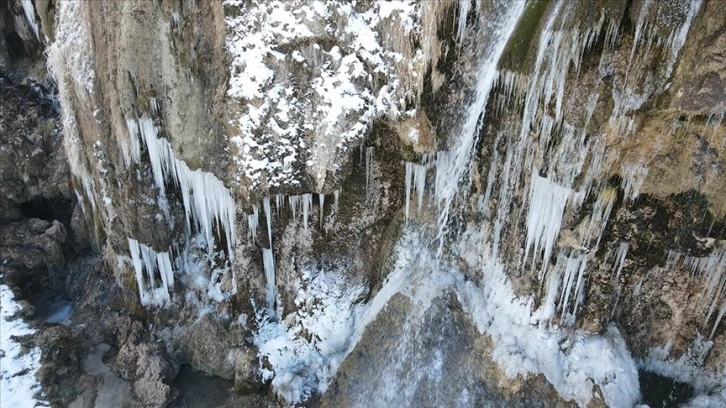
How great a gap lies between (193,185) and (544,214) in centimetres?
593

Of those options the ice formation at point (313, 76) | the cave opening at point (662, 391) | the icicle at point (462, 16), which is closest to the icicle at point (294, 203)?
the ice formation at point (313, 76)

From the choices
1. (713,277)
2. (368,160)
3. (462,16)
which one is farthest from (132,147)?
(713,277)

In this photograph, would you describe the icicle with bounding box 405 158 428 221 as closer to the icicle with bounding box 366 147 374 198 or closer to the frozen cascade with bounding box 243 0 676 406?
the frozen cascade with bounding box 243 0 676 406

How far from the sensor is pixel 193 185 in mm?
8766

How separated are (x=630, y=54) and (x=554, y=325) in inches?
153

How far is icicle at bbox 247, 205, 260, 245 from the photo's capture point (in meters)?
8.26

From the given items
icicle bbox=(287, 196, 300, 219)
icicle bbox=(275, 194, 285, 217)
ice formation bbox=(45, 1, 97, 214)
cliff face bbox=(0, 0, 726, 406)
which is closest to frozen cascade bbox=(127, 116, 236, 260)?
cliff face bbox=(0, 0, 726, 406)

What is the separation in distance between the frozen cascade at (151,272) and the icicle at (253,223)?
6.54ft

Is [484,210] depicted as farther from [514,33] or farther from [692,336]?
[692,336]

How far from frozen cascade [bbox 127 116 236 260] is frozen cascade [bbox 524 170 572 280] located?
16.0 ft

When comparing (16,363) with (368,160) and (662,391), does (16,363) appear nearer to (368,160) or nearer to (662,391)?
(368,160)

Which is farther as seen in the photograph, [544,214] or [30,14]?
[30,14]

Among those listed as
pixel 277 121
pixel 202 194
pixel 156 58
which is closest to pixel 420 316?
pixel 277 121

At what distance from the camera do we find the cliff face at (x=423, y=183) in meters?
5.75
